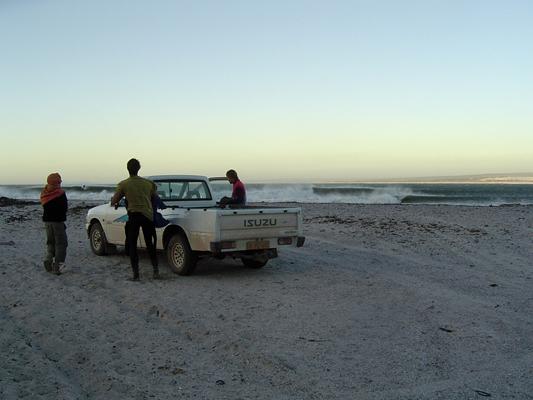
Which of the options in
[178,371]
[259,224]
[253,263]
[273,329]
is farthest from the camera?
[253,263]

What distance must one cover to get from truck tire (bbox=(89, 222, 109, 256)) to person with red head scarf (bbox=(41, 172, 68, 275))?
1874 millimetres

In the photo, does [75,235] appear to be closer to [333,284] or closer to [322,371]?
[333,284]

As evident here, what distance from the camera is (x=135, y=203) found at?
909cm

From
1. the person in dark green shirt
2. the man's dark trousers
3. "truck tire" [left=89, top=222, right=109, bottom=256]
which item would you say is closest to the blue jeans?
the person in dark green shirt

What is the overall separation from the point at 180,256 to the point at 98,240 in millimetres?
2943

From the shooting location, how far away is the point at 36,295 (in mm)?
8148

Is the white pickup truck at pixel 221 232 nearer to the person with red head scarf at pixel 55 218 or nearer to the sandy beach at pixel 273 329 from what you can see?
the sandy beach at pixel 273 329

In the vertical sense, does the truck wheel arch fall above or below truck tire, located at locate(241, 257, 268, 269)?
above

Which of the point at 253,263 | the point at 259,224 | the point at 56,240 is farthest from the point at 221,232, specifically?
the point at 56,240

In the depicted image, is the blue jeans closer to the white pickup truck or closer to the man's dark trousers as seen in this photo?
the man's dark trousers

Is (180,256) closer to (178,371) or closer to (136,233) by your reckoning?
(136,233)

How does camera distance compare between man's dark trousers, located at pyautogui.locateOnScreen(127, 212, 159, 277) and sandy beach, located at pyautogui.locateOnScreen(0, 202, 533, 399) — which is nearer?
sandy beach, located at pyautogui.locateOnScreen(0, 202, 533, 399)

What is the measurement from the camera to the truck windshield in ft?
36.4

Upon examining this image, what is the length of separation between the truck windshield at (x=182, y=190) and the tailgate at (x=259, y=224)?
2.37m
